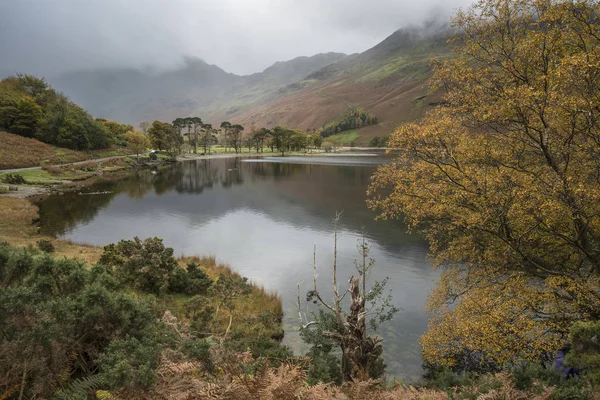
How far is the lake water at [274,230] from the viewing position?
2070cm

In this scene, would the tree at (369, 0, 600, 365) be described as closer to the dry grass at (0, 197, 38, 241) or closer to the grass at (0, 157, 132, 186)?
the dry grass at (0, 197, 38, 241)

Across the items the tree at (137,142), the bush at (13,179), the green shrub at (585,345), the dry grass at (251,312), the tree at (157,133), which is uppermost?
the tree at (157,133)

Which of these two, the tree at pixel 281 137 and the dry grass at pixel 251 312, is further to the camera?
the tree at pixel 281 137

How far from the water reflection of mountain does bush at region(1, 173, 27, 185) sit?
33.4 ft

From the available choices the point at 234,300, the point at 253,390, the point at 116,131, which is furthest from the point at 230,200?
the point at 116,131

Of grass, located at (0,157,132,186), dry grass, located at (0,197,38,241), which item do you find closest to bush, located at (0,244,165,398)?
dry grass, located at (0,197,38,241)

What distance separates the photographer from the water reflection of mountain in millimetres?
39688

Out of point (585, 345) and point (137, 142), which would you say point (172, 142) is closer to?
point (137, 142)

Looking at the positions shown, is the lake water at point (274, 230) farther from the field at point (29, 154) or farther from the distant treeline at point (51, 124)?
the distant treeline at point (51, 124)

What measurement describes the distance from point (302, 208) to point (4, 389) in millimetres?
42579

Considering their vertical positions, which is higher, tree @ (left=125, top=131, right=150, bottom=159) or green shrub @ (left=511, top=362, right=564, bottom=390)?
tree @ (left=125, top=131, right=150, bottom=159)

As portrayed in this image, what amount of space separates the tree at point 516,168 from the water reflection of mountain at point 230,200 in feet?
61.1

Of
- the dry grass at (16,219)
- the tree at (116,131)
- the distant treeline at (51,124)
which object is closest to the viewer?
the dry grass at (16,219)

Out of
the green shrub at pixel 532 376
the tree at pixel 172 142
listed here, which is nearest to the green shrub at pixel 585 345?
the green shrub at pixel 532 376
